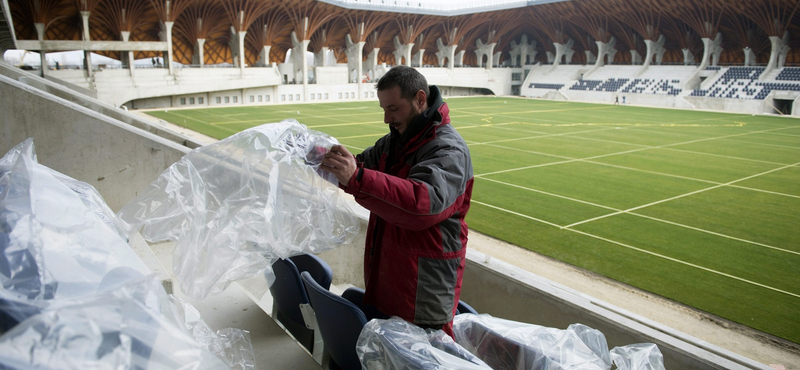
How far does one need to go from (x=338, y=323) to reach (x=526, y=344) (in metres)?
0.92

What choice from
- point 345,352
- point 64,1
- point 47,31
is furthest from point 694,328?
point 47,31

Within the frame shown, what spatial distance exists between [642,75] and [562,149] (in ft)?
120

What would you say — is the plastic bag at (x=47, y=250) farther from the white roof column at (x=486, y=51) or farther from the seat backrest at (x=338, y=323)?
the white roof column at (x=486, y=51)

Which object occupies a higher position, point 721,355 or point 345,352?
point 345,352

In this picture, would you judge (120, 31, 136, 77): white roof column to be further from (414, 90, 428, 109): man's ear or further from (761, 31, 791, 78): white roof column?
(761, 31, 791, 78): white roof column

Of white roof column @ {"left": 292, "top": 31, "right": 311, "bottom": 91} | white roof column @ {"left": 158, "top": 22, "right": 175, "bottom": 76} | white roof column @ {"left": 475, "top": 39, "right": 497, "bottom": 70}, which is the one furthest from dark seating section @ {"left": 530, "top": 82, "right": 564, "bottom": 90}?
white roof column @ {"left": 158, "top": 22, "right": 175, "bottom": 76}

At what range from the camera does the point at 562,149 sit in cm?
1809

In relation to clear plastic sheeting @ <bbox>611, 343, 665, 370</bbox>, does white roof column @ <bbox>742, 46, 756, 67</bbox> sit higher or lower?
higher

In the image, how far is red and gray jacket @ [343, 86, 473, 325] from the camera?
2318mm

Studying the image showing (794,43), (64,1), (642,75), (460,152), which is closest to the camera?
(460,152)

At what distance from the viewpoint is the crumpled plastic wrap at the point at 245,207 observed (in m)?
3.10

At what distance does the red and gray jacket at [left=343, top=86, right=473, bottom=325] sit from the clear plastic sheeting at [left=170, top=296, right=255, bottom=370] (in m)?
0.68

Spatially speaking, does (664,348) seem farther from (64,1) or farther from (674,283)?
(64,1)

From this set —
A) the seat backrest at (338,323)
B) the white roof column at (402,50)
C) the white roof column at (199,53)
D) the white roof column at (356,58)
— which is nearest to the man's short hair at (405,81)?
the seat backrest at (338,323)
